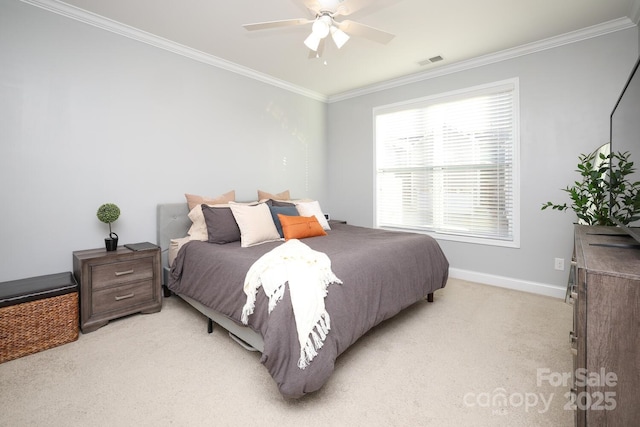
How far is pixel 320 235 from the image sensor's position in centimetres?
312

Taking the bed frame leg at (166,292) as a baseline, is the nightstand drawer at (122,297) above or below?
above

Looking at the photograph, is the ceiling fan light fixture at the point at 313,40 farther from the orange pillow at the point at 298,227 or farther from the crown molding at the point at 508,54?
the crown molding at the point at 508,54

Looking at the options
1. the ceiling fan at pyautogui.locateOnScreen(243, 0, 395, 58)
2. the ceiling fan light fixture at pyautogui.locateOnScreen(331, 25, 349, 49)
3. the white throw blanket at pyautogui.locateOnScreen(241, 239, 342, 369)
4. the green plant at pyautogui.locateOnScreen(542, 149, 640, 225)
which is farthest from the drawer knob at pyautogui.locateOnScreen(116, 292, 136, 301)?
Result: the green plant at pyautogui.locateOnScreen(542, 149, 640, 225)

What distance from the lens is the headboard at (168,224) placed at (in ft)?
9.93

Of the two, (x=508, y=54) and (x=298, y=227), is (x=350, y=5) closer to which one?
(x=298, y=227)

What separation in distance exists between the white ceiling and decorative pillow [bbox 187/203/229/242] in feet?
5.63

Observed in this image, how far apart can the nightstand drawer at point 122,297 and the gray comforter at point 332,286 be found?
21 cm

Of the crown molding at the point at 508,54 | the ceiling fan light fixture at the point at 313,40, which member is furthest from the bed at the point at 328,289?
the crown molding at the point at 508,54

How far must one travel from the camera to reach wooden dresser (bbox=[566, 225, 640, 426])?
102 cm

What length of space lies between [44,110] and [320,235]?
2.59 meters

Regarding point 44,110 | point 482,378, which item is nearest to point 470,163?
point 482,378

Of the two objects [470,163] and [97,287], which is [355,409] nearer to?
[97,287]

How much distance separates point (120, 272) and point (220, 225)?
890mm

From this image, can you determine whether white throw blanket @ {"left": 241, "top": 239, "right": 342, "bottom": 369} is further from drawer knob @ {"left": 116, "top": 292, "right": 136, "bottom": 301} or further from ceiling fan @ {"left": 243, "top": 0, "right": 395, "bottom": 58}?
ceiling fan @ {"left": 243, "top": 0, "right": 395, "bottom": 58}
